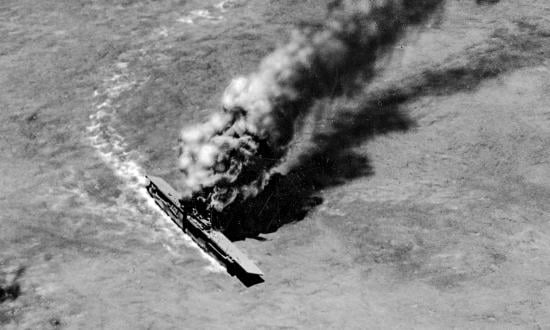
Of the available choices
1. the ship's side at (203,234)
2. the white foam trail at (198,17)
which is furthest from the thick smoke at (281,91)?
the white foam trail at (198,17)

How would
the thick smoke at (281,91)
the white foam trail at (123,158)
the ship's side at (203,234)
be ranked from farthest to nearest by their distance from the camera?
the white foam trail at (123,158) → the thick smoke at (281,91) → the ship's side at (203,234)

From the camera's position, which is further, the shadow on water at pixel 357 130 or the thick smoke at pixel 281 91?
the shadow on water at pixel 357 130

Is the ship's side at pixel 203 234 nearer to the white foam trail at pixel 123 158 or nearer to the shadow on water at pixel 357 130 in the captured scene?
the white foam trail at pixel 123 158

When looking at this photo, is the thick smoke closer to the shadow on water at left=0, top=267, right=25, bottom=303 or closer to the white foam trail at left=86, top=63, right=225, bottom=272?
the white foam trail at left=86, top=63, right=225, bottom=272

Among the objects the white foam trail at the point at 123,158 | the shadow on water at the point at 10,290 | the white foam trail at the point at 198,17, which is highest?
the white foam trail at the point at 198,17

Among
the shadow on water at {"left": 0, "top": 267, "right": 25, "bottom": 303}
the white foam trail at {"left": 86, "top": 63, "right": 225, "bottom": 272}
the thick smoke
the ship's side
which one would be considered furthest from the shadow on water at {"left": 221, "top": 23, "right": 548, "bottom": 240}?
the shadow on water at {"left": 0, "top": 267, "right": 25, "bottom": 303}

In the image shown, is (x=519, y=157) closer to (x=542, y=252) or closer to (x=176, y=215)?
(x=542, y=252)

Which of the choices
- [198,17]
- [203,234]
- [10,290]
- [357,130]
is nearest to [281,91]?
[357,130]
